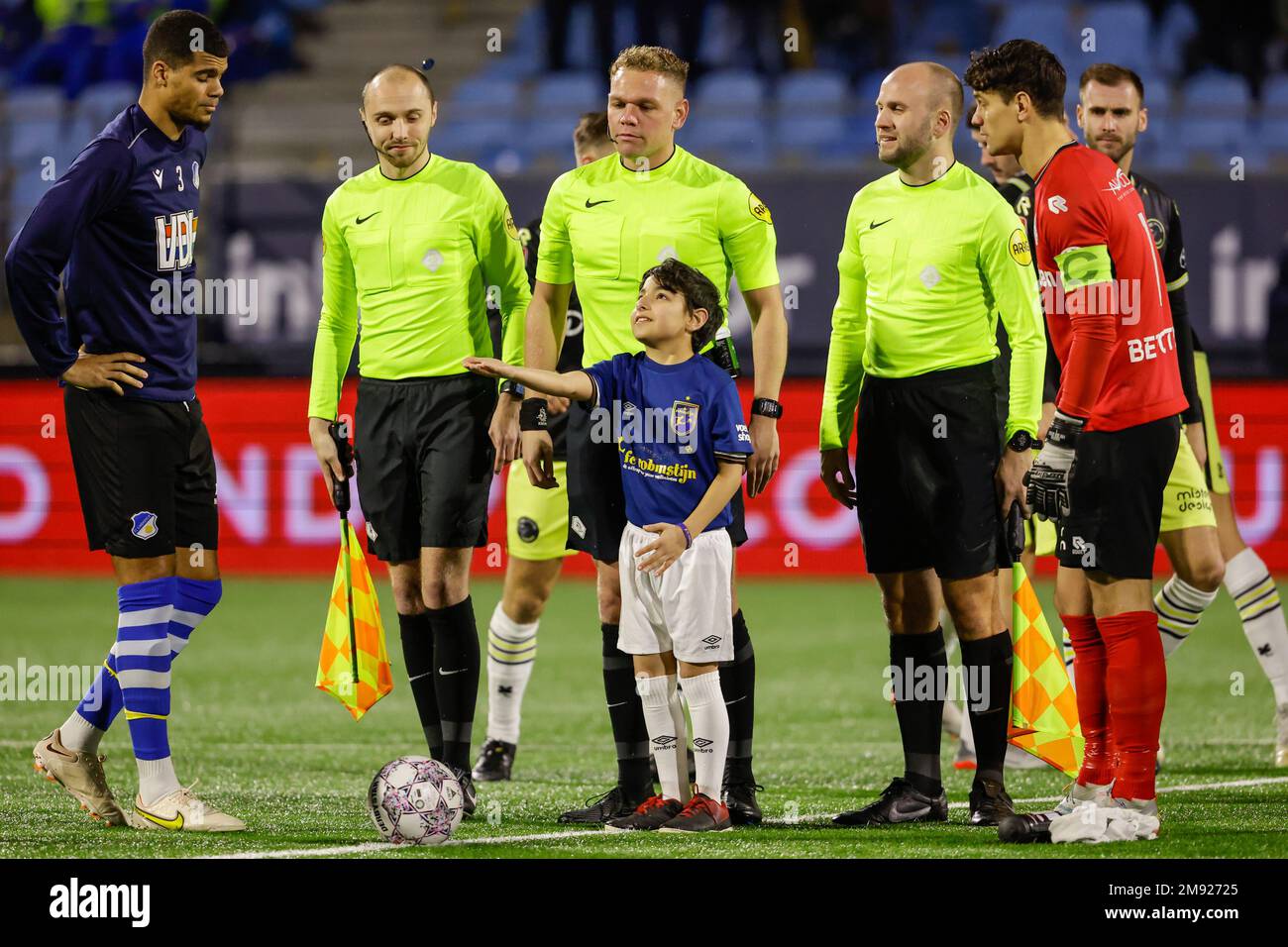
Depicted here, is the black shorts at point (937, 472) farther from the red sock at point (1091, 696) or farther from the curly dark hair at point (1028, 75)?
the curly dark hair at point (1028, 75)

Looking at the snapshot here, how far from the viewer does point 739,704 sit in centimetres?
573

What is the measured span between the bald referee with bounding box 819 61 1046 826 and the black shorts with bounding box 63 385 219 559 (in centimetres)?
226

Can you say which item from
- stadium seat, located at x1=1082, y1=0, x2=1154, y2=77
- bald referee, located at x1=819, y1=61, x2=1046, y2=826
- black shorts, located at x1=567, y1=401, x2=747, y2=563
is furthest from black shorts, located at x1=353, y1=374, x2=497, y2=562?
stadium seat, located at x1=1082, y1=0, x2=1154, y2=77

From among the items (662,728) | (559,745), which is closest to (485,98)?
(559,745)

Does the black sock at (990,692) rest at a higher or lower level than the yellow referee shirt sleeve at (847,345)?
lower

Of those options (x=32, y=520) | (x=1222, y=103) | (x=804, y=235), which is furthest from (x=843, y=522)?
(x=32, y=520)

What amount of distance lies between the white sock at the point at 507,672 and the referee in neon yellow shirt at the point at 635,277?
1.30 meters

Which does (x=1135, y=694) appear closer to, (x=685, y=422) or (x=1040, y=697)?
(x=1040, y=697)

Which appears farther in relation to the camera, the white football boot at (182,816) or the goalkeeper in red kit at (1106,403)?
the white football boot at (182,816)

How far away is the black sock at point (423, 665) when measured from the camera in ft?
19.7

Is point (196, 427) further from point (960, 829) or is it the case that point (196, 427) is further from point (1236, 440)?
point (1236, 440)

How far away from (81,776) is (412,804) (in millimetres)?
1397

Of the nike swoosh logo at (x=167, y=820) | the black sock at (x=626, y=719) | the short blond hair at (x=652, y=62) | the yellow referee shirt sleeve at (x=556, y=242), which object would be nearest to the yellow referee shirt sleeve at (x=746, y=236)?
the short blond hair at (x=652, y=62)

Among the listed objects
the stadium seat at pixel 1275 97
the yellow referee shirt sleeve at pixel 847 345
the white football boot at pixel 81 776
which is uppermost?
the stadium seat at pixel 1275 97
